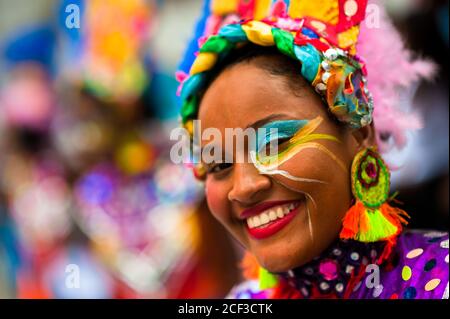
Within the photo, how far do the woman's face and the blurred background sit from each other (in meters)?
1.03

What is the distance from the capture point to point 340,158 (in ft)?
5.04

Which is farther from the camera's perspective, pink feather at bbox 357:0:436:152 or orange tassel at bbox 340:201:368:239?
pink feather at bbox 357:0:436:152

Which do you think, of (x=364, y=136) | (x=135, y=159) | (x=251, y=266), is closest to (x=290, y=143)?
(x=364, y=136)

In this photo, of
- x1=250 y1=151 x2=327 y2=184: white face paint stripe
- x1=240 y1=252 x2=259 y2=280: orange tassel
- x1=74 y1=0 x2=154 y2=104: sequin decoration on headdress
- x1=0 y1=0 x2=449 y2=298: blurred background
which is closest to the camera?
x1=250 y1=151 x2=327 y2=184: white face paint stripe

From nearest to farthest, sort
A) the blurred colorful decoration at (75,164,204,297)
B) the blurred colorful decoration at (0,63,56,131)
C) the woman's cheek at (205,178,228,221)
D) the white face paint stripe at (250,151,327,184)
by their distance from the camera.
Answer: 1. the white face paint stripe at (250,151,327,184)
2. the woman's cheek at (205,178,228,221)
3. the blurred colorful decoration at (75,164,204,297)
4. the blurred colorful decoration at (0,63,56,131)

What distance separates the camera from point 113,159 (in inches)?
142

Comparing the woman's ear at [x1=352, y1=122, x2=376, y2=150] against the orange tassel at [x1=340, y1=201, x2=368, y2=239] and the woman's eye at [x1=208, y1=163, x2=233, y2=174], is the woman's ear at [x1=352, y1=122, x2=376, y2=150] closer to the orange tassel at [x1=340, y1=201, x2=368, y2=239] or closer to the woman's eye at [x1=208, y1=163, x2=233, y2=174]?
the orange tassel at [x1=340, y1=201, x2=368, y2=239]

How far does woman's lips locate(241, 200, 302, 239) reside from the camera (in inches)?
60.7

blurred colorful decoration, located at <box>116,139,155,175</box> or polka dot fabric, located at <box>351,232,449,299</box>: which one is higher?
polka dot fabric, located at <box>351,232,449,299</box>

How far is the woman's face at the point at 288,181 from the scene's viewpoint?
150cm

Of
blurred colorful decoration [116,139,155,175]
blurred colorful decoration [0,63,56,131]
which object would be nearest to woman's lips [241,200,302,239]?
blurred colorful decoration [116,139,155,175]
